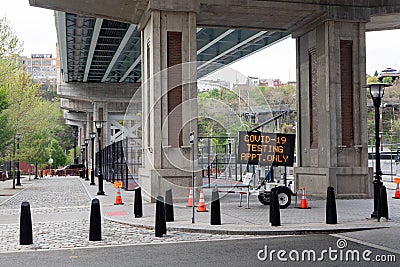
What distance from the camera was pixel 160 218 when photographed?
44.1 feet

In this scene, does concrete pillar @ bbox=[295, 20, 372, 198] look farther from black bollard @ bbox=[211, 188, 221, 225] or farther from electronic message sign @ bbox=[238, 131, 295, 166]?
black bollard @ bbox=[211, 188, 221, 225]

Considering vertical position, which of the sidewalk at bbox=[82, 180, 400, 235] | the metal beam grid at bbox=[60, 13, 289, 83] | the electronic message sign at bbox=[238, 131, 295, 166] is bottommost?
the sidewalk at bbox=[82, 180, 400, 235]

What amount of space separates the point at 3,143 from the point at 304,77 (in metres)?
19.4

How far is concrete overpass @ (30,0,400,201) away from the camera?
72.8 feet

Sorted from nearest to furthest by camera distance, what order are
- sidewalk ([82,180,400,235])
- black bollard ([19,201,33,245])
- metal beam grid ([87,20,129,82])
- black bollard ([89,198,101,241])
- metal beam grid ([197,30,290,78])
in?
black bollard ([19,201,33,245]), black bollard ([89,198,101,241]), sidewalk ([82,180,400,235]), metal beam grid ([87,20,129,82]), metal beam grid ([197,30,290,78])

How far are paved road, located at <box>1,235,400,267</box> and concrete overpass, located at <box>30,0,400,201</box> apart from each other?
9.88 metres

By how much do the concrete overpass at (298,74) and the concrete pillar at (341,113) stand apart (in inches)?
1.6

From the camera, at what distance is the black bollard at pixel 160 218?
13.3 metres

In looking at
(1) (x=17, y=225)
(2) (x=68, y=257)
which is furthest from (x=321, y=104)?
(2) (x=68, y=257)

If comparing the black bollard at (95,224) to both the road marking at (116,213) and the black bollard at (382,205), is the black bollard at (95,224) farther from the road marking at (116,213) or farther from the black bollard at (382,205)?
the black bollard at (382,205)

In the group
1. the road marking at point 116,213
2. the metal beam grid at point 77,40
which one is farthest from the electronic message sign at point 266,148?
the metal beam grid at point 77,40

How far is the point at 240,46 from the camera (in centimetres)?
4056

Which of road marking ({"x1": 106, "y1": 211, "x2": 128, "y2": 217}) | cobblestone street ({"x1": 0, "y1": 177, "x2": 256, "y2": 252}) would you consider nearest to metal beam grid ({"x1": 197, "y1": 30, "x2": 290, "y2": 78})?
road marking ({"x1": 106, "y1": 211, "x2": 128, "y2": 217})

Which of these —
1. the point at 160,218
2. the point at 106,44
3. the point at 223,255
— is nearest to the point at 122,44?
the point at 106,44
